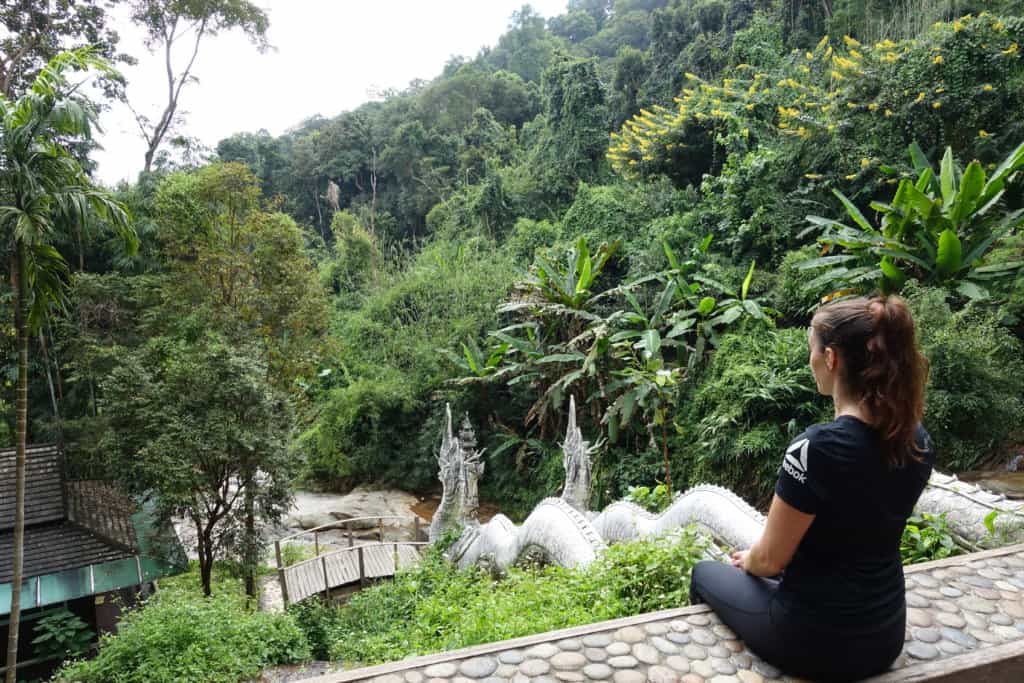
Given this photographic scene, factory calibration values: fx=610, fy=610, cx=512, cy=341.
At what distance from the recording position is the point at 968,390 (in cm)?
542

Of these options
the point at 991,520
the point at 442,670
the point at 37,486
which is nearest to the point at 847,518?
the point at 442,670

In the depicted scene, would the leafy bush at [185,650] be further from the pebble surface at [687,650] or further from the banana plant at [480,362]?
the banana plant at [480,362]

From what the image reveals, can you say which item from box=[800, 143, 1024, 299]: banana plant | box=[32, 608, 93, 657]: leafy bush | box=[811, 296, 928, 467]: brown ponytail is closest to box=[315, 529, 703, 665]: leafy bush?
Result: box=[811, 296, 928, 467]: brown ponytail

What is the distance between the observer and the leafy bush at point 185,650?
14.2ft

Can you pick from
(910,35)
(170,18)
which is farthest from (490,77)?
(910,35)

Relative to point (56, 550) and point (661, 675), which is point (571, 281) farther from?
point (661, 675)

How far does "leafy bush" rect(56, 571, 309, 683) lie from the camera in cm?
432

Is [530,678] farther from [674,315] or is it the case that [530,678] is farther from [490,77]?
[490,77]

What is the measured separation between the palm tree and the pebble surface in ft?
17.1

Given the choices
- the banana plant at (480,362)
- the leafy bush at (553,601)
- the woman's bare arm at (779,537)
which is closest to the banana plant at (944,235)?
the leafy bush at (553,601)

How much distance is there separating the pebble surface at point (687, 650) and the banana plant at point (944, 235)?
14.7ft

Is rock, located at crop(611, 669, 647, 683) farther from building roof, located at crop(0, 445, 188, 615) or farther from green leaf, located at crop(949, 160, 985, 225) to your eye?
building roof, located at crop(0, 445, 188, 615)

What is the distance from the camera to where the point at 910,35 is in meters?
11.4

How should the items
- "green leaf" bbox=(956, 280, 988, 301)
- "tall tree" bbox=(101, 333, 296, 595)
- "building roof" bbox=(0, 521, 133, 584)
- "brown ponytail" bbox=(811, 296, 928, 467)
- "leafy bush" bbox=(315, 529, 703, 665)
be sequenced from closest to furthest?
"brown ponytail" bbox=(811, 296, 928, 467), "leafy bush" bbox=(315, 529, 703, 665), "green leaf" bbox=(956, 280, 988, 301), "building roof" bbox=(0, 521, 133, 584), "tall tree" bbox=(101, 333, 296, 595)
